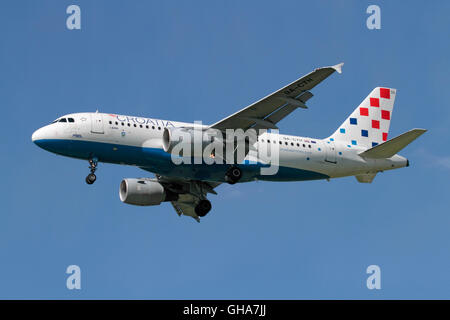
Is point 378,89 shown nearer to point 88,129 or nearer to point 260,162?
point 260,162

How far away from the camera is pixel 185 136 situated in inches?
1580

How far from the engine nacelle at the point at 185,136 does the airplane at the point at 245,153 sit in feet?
0.32

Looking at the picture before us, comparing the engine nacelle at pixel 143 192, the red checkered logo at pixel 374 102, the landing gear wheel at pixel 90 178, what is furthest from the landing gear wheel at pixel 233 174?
the red checkered logo at pixel 374 102

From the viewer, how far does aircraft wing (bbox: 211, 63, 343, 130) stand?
120 feet

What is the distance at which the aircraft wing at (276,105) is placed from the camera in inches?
1446

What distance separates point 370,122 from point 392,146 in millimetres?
4840

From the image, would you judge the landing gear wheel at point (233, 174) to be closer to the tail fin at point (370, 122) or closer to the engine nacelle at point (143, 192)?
the engine nacelle at point (143, 192)

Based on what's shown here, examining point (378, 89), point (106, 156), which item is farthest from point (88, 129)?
point (378, 89)

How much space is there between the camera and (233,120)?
40.3m

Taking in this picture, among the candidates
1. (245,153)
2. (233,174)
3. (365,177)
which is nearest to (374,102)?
(365,177)

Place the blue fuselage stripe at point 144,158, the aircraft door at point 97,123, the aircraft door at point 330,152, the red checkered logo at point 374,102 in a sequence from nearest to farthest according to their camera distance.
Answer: the blue fuselage stripe at point 144,158, the aircraft door at point 97,123, the aircraft door at point 330,152, the red checkered logo at point 374,102

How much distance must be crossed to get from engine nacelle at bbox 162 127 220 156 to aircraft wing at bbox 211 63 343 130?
0.53 meters

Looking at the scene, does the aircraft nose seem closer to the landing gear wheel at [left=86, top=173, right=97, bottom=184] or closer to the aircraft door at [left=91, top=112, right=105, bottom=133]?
the aircraft door at [left=91, top=112, right=105, bottom=133]

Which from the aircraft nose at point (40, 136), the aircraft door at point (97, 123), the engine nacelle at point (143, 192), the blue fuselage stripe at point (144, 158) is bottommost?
the engine nacelle at point (143, 192)
